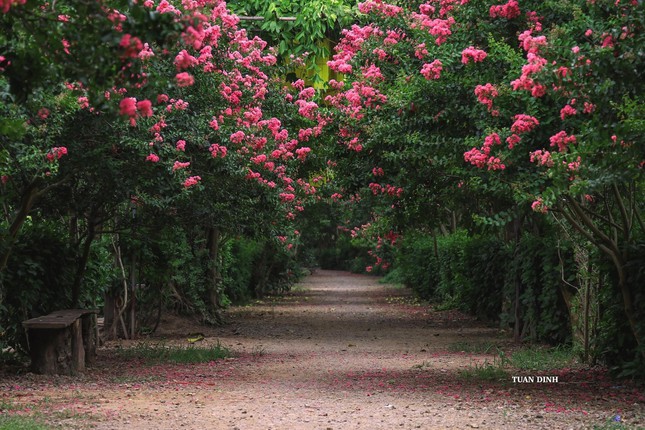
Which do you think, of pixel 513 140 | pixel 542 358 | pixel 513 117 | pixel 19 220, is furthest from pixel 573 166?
pixel 19 220

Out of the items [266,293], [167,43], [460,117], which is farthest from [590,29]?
[266,293]

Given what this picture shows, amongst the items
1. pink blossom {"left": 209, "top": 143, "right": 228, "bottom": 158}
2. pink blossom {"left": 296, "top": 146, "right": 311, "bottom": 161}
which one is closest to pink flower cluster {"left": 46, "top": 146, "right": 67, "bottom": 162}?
pink blossom {"left": 209, "top": 143, "right": 228, "bottom": 158}

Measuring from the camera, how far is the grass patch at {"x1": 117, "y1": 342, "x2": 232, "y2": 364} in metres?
13.9

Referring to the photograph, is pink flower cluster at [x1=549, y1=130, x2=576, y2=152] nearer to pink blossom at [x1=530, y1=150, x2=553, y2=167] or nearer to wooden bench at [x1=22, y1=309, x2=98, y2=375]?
pink blossom at [x1=530, y1=150, x2=553, y2=167]

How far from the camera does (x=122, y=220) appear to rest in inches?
545

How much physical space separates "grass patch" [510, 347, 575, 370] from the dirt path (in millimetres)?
535

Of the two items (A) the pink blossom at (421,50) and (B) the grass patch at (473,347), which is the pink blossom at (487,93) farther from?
(B) the grass patch at (473,347)

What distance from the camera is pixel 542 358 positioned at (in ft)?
44.9

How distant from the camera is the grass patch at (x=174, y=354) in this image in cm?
1394

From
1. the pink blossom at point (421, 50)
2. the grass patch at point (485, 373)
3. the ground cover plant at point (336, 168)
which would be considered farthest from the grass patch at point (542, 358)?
the pink blossom at point (421, 50)

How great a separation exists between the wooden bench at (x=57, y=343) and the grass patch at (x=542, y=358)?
5.79 meters

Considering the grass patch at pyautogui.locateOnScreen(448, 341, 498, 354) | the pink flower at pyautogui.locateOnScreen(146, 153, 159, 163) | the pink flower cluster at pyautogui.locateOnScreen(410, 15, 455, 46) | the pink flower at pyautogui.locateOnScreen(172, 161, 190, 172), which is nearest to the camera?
the pink flower at pyautogui.locateOnScreen(146, 153, 159, 163)

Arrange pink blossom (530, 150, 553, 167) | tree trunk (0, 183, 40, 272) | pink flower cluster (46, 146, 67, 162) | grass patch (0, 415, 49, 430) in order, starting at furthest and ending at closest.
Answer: tree trunk (0, 183, 40, 272) → pink flower cluster (46, 146, 67, 162) → pink blossom (530, 150, 553, 167) → grass patch (0, 415, 49, 430)

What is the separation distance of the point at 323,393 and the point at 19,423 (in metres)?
3.71
